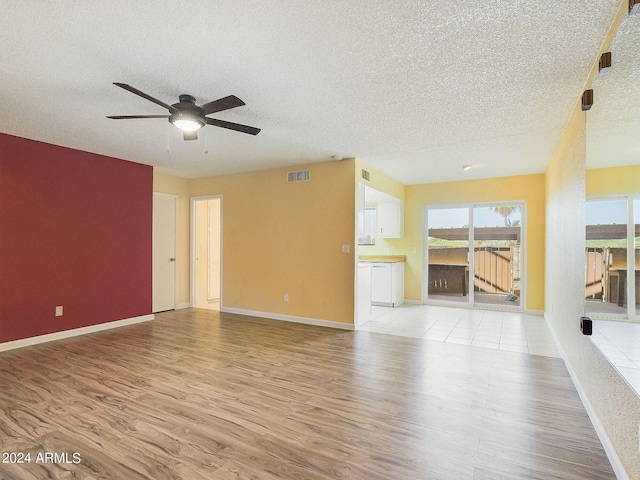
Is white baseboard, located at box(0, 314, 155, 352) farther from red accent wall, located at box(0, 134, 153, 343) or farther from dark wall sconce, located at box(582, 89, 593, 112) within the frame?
dark wall sconce, located at box(582, 89, 593, 112)

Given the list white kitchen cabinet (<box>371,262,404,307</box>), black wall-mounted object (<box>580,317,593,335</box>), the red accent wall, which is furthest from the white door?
black wall-mounted object (<box>580,317,593,335</box>)

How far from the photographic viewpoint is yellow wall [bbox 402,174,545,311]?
19.5ft

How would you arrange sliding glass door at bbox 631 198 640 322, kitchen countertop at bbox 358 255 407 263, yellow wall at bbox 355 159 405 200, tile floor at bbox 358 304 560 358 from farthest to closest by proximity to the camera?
kitchen countertop at bbox 358 255 407 263
yellow wall at bbox 355 159 405 200
tile floor at bbox 358 304 560 358
sliding glass door at bbox 631 198 640 322

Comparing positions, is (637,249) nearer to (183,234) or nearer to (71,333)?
(71,333)

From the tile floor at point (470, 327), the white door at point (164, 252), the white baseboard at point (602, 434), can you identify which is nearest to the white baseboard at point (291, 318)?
the tile floor at point (470, 327)

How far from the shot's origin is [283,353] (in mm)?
3842

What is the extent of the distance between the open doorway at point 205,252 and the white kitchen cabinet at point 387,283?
3.16 m

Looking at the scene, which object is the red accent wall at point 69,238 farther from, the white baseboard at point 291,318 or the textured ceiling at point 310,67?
the white baseboard at point 291,318

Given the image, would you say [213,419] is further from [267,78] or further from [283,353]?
[267,78]

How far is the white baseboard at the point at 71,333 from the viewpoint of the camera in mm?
3968

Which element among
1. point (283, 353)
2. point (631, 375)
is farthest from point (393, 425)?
point (283, 353)

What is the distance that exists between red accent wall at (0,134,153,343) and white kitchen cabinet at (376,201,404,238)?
4.46m

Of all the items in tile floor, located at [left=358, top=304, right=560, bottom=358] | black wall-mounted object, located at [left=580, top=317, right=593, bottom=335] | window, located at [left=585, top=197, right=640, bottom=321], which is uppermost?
window, located at [left=585, top=197, right=640, bottom=321]

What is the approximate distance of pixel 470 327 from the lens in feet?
16.5
